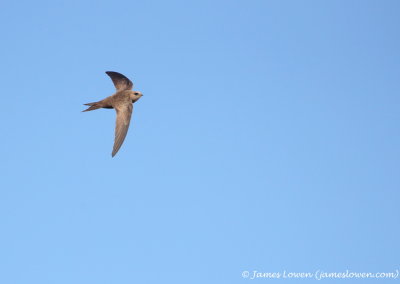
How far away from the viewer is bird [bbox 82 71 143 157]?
22.2 meters

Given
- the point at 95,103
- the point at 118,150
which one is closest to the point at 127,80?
the point at 95,103

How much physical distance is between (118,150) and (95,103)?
3.46m

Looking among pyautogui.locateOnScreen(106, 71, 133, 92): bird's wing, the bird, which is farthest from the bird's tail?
pyautogui.locateOnScreen(106, 71, 133, 92): bird's wing

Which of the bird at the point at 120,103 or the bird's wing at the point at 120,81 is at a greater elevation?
the bird's wing at the point at 120,81

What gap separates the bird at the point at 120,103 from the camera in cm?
2222

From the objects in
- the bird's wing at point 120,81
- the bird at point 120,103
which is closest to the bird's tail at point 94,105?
the bird at point 120,103

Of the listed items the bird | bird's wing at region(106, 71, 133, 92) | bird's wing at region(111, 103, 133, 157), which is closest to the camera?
bird's wing at region(111, 103, 133, 157)

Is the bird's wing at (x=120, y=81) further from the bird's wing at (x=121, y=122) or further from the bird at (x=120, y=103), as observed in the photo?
the bird's wing at (x=121, y=122)

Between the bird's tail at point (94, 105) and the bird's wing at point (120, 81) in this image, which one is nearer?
the bird's tail at point (94, 105)

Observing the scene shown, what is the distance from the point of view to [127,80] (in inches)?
1019

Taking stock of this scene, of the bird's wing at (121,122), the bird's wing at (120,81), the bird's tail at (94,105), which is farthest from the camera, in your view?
the bird's wing at (120,81)

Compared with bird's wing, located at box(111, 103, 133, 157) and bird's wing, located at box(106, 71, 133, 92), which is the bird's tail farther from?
bird's wing, located at box(106, 71, 133, 92)

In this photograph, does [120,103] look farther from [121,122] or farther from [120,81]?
[120,81]

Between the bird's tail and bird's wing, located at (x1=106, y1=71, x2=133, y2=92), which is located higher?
bird's wing, located at (x1=106, y1=71, x2=133, y2=92)
